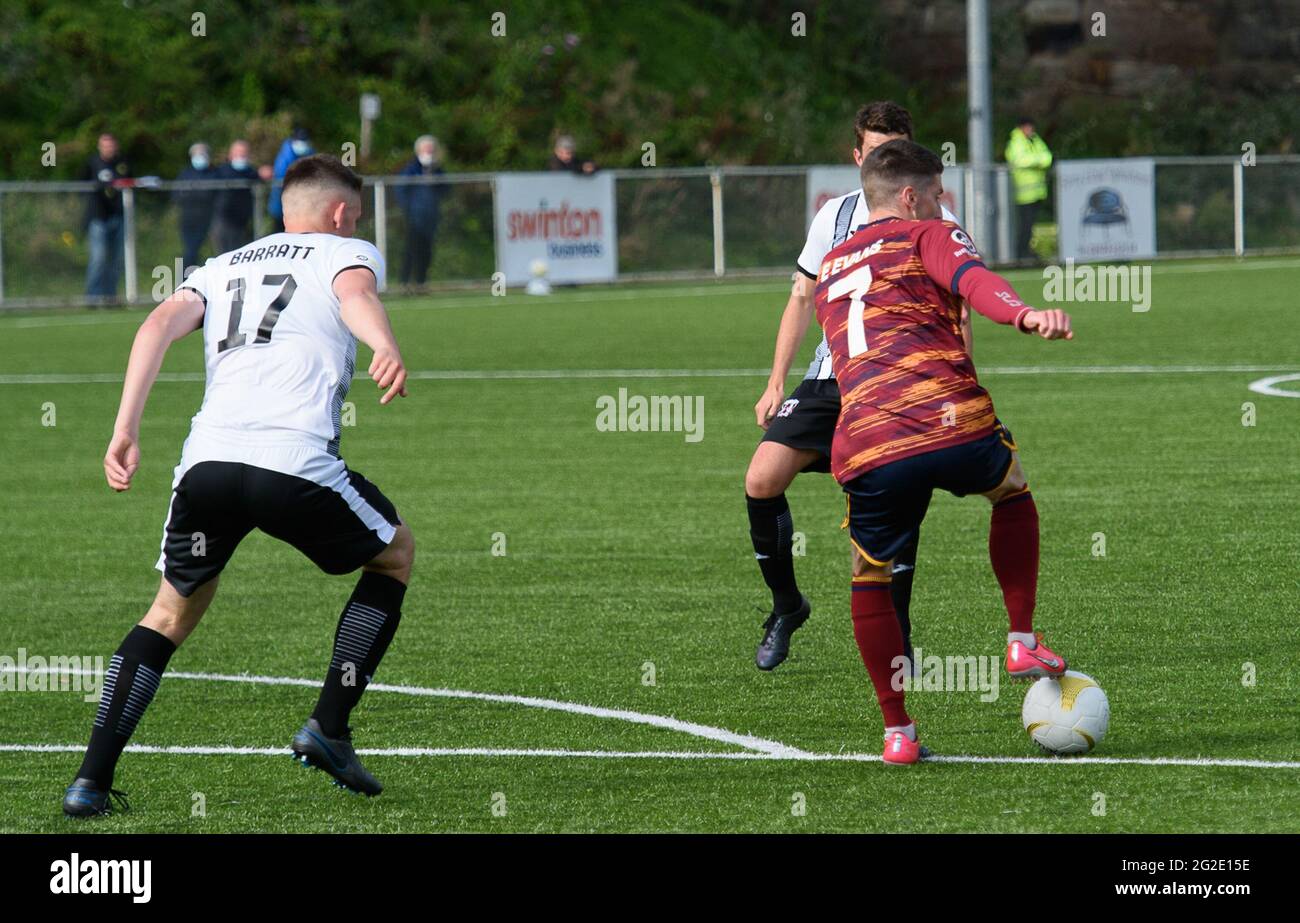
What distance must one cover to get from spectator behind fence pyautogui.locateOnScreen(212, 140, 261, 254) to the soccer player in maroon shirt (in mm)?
Answer: 23485

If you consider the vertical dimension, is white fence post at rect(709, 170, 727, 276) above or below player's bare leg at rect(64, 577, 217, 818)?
above

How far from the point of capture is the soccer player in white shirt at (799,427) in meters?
7.19

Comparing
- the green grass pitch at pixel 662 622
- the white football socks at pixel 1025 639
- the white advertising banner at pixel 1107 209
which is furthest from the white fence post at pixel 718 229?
the white football socks at pixel 1025 639

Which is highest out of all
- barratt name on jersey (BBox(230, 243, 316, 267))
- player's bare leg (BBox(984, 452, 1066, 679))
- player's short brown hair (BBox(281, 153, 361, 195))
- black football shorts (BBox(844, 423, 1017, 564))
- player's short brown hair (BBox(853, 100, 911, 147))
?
player's short brown hair (BBox(853, 100, 911, 147))

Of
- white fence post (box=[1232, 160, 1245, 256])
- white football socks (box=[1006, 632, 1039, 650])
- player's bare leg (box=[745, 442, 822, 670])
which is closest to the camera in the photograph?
white football socks (box=[1006, 632, 1039, 650])

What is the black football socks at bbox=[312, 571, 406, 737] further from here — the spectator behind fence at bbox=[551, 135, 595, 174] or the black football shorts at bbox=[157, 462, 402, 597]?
the spectator behind fence at bbox=[551, 135, 595, 174]

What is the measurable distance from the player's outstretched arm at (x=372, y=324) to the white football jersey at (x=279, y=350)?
0.23 ft

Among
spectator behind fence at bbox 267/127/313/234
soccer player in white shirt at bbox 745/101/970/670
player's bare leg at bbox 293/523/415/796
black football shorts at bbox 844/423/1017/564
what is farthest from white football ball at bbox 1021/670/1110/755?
spectator behind fence at bbox 267/127/313/234

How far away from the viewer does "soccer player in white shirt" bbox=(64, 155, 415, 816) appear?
550cm

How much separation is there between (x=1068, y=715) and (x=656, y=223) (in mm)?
26188

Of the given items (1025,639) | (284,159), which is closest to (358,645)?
(1025,639)

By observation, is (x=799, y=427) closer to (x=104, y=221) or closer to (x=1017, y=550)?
(x=1017, y=550)

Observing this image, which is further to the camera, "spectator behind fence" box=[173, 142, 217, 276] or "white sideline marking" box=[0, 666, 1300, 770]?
"spectator behind fence" box=[173, 142, 217, 276]

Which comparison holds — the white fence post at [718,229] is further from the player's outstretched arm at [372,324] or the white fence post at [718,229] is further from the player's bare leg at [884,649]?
the player's outstretched arm at [372,324]
